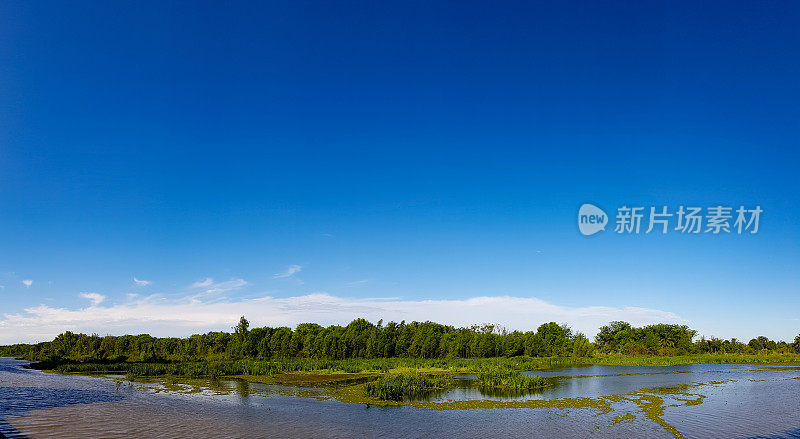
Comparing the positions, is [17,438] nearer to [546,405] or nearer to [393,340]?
[546,405]

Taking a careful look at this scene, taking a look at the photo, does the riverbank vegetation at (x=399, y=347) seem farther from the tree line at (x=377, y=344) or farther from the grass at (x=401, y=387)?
the grass at (x=401, y=387)

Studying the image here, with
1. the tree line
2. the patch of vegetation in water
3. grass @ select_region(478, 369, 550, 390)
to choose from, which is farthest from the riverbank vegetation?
the patch of vegetation in water

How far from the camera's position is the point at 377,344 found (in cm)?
8788

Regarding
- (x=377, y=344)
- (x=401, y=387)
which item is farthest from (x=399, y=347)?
(x=401, y=387)

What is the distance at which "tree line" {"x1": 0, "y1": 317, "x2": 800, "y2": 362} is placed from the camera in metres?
87.8

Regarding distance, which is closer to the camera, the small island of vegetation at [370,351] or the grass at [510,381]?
the grass at [510,381]

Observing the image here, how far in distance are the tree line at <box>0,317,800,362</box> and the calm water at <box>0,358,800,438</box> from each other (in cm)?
5022

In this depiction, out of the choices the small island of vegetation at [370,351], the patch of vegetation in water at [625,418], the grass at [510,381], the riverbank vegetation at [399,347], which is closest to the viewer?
the patch of vegetation in water at [625,418]

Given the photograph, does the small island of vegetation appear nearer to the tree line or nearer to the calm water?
the tree line

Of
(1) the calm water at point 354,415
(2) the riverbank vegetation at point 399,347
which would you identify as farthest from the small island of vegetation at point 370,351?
(1) the calm water at point 354,415

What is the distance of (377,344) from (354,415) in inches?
2482

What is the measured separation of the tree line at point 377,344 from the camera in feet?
288

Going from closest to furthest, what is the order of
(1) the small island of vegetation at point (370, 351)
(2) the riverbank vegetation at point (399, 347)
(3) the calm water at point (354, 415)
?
(3) the calm water at point (354, 415) < (1) the small island of vegetation at point (370, 351) < (2) the riverbank vegetation at point (399, 347)

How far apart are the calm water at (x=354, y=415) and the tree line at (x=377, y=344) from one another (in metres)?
50.2
